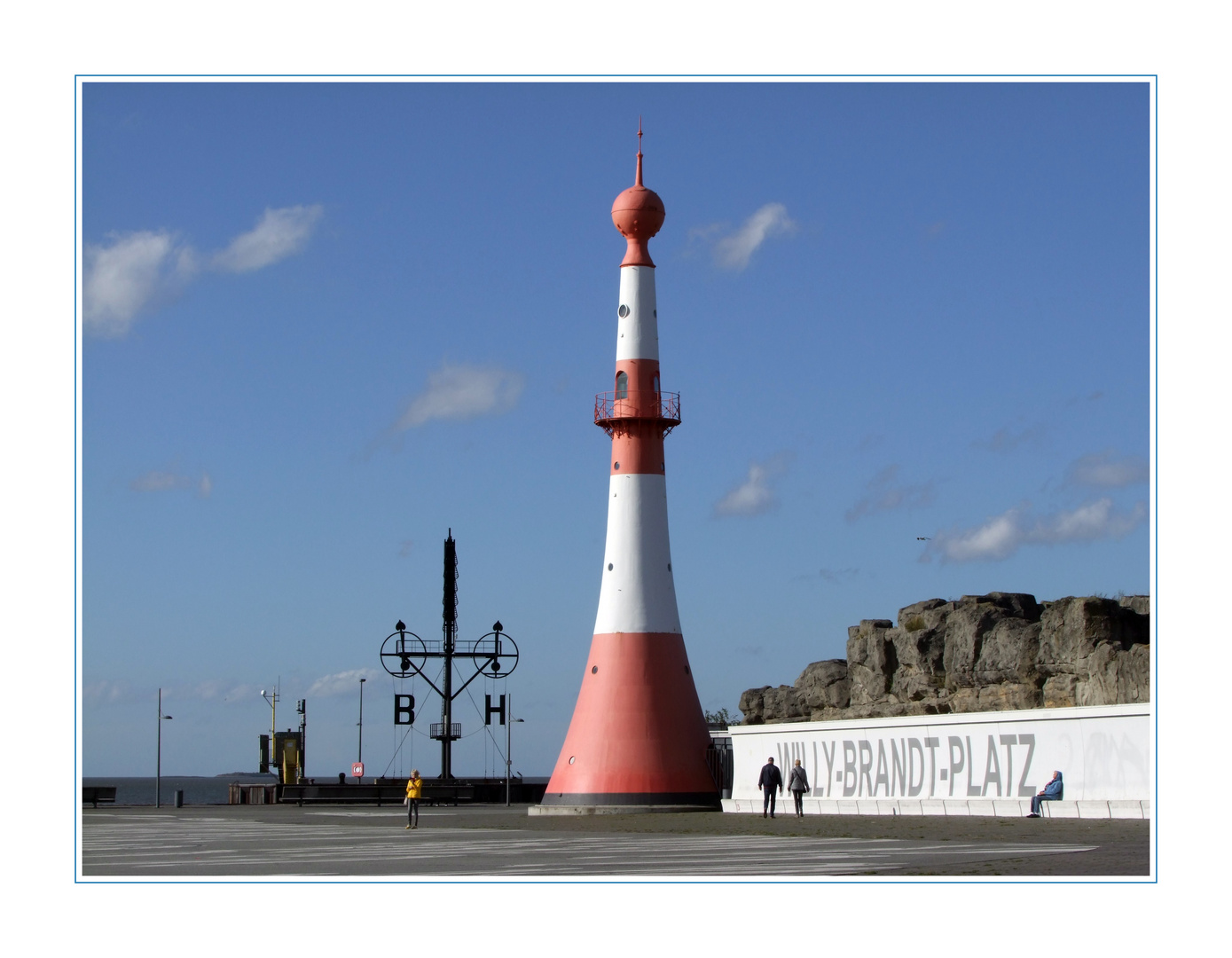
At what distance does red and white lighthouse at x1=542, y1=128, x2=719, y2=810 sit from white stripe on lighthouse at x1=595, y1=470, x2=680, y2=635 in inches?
0.9

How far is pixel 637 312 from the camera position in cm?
3909

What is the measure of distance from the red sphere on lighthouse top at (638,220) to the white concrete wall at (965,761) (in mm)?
12521

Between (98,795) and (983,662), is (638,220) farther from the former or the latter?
(98,795)

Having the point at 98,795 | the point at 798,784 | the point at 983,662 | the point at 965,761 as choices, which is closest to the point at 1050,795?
the point at 965,761

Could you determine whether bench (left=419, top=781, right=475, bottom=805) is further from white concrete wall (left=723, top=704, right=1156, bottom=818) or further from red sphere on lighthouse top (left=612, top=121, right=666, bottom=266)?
red sphere on lighthouse top (left=612, top=121, right=666, bottom=266)

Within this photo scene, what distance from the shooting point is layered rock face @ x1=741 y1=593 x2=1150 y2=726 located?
1227 inches

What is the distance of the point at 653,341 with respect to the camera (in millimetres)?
39438

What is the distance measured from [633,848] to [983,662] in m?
16.4

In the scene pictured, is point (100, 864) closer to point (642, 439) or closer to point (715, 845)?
point (715, 845)

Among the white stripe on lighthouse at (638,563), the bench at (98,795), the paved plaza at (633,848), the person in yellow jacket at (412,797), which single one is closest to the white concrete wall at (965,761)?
the paved plaza at (633,848)

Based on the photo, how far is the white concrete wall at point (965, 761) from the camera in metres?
27.2

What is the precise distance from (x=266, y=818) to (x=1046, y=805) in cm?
1934

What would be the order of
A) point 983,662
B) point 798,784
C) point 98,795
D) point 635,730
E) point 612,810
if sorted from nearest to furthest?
1. point 798,784
2. point 983,662
3. point 612,810
4. point 635,730
5. point 98,795

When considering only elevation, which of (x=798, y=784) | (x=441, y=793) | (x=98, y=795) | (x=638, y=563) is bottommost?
(x=98, y=795)
